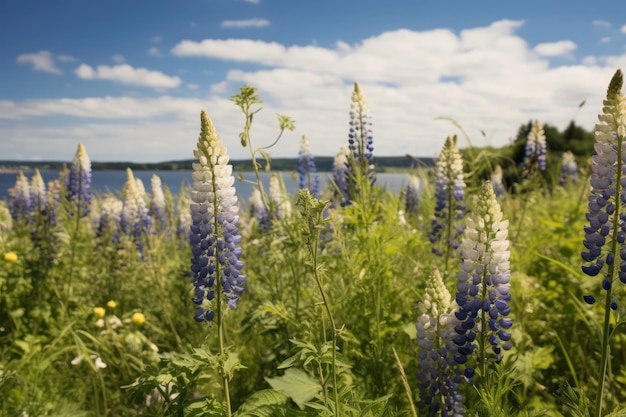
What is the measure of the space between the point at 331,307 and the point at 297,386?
0.81 m

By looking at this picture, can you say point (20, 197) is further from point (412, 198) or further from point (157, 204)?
point (412, 198)

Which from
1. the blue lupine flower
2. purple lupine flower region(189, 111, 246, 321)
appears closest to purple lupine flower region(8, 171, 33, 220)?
the blue lupine flower

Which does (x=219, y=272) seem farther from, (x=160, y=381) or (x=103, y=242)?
(x=103, y=242)

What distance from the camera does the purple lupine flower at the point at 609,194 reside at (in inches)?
89.6

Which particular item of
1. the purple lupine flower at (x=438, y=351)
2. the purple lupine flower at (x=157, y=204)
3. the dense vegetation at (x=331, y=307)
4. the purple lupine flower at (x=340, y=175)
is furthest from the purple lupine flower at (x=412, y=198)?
the purple lupine flower at (x=438, y=351)

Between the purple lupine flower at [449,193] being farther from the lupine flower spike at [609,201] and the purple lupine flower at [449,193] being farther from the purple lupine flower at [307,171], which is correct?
the purple lupine flower at [307,171]

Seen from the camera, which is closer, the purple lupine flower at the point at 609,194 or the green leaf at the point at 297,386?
the purple lupine flower at the point at 609,194

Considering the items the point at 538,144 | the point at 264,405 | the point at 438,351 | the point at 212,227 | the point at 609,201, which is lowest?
the point at 264,405

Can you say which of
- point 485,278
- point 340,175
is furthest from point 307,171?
point 485,278

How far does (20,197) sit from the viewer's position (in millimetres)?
9383

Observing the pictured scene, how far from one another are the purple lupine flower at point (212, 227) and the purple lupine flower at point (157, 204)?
7.45 m

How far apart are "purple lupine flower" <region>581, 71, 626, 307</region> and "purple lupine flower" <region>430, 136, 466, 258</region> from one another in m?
2.20

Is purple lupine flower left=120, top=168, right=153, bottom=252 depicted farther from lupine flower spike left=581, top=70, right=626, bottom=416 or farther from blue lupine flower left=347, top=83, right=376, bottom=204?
lupine flower spike left=581, top=70, right=626, bottom=416

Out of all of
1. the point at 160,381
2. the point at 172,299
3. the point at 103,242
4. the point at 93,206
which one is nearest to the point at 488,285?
the point at 160,381
